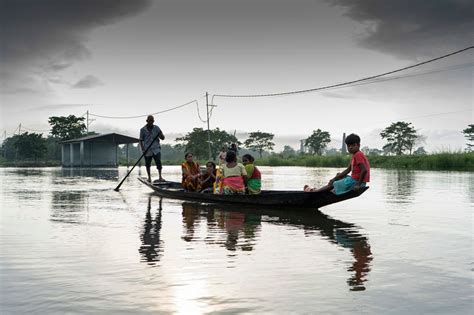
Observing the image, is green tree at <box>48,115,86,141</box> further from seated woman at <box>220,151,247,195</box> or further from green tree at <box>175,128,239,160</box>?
seated woman at <box>220,151,247,195</box>

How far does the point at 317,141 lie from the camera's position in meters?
76.7

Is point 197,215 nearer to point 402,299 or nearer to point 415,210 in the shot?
point 415,210

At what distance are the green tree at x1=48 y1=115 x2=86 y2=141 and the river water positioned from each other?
56248 mm

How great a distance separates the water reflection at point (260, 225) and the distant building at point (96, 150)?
37.7m

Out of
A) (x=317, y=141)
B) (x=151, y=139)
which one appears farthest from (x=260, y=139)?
(x=151, y=139)

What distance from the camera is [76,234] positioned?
23.2ft

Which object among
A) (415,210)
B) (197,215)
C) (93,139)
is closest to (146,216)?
(197,215)

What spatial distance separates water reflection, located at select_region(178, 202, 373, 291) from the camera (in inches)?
214

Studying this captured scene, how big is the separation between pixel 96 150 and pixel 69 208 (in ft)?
132

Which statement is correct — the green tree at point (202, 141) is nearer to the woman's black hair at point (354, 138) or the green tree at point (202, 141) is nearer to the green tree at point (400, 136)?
the green tree at point (400, 136)

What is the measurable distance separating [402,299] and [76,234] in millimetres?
4882

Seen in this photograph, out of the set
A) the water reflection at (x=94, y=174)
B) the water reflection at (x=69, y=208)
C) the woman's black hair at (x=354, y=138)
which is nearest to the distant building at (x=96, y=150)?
the water reflection at (x=94, y=174)

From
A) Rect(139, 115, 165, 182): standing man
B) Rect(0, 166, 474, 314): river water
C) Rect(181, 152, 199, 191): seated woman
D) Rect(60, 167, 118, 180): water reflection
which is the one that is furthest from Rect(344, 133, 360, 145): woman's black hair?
Rect(60, 167, 118, 180): water reflection

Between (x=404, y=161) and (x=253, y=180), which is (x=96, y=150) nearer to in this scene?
(x=404, y=161)
